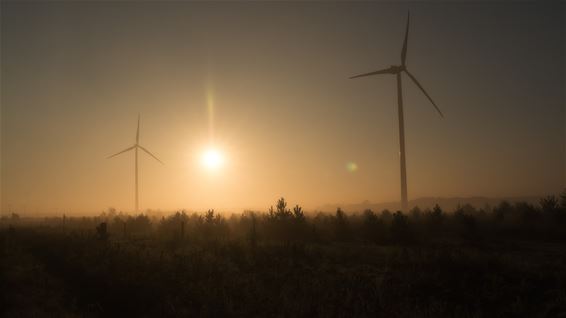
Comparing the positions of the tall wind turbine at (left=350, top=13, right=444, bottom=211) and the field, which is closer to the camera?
the field

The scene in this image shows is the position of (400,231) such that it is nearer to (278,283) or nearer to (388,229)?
(388,229)

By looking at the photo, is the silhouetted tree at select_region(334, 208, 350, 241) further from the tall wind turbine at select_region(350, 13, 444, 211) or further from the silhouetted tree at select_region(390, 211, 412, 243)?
the tall wind turbine at select_region(350, 13, 444, 211)

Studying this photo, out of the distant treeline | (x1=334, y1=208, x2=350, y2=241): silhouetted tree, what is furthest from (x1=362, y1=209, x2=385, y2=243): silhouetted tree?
(x1=334, y1=208, x2=350, y2=241): silhouetted tree

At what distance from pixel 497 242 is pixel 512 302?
18.6 m

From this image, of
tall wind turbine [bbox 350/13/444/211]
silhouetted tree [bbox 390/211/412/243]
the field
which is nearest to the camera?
the field

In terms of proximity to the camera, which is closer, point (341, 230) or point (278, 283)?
point (278, 283)

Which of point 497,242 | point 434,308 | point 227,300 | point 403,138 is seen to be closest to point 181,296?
point 227,300

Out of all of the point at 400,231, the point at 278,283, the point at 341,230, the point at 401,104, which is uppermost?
the point at 401,104

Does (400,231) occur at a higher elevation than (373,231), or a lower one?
higher

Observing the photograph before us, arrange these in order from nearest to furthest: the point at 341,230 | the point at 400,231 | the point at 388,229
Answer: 1. the point at 400,231
2. the point at 388,229
3. the point at 341,230

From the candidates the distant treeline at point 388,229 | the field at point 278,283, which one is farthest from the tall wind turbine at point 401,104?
the field at point 278,283

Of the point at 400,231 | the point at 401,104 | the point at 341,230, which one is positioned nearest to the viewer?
the point at 400,231

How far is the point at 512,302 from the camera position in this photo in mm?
13586

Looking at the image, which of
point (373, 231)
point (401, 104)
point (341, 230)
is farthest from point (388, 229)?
point (401, 104)
